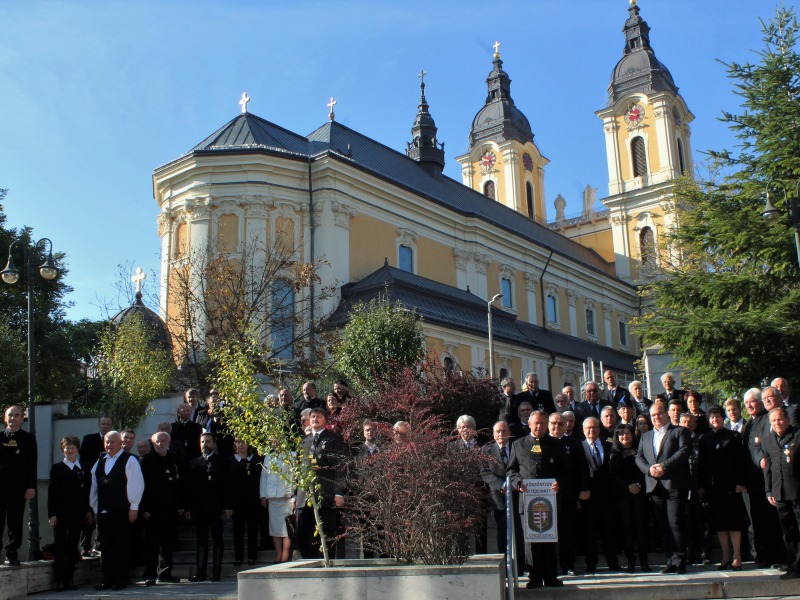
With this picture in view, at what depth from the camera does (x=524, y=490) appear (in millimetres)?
8812

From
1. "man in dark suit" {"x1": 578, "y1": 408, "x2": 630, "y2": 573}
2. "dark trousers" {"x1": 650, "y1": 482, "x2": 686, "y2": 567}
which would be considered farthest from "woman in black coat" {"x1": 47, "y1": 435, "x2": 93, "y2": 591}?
"dark trousers" {"x1": 650, "y1": 482, "x2": 686, "y2": 567}

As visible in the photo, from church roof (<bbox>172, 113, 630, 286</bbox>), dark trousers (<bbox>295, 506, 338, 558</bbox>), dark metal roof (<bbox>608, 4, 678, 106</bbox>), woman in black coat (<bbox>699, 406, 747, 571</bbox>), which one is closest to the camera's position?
woman in black coat (<bbox>699, 406, 747, 571</bbox>)

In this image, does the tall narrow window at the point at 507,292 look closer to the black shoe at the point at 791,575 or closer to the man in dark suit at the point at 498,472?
the man in dark suit at the point at 498,472

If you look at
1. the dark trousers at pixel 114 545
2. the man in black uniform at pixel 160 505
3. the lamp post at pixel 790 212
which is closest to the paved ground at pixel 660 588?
the dark trousers at pixel 114 545

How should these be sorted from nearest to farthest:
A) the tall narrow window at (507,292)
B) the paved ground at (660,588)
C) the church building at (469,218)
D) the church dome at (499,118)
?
the paved ground at (660,588)
the church building at (469,218)
the tall narrow window at (507,292)
the church dome at (499,118)

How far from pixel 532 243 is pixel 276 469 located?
1548 inches

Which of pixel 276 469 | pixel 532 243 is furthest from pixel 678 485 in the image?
pixel 532 243

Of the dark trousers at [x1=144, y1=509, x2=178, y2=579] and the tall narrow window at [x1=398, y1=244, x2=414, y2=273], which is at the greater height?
the tall narrow window at [x1=398, y1=244, x2=414, y2=273]

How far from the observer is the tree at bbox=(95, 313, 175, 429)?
22031 millimetres

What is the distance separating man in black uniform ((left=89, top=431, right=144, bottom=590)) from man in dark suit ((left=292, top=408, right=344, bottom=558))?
1.96 metres

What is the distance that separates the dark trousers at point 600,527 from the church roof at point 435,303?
1923 centimetres

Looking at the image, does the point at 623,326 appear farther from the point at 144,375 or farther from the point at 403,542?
the point at 403,542

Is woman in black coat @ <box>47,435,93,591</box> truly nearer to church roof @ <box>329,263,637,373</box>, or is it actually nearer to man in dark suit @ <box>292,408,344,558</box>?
man in dark suit @ <box>292,408,344,558</box>

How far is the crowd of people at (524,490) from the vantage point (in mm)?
9180
